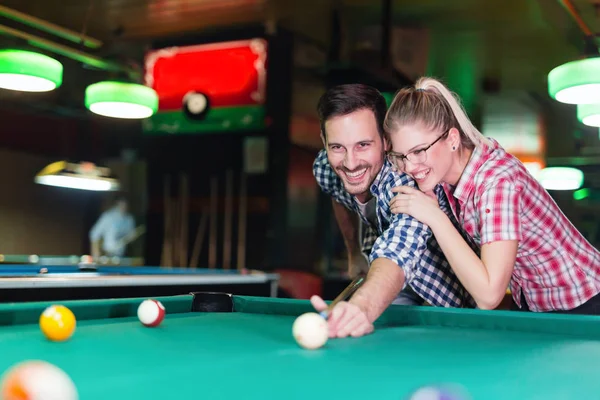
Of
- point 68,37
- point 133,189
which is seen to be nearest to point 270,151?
point 68,37

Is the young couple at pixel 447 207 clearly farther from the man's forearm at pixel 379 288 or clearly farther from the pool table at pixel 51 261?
the pool table at pixel 51 261

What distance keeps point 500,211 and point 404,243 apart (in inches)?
12.1

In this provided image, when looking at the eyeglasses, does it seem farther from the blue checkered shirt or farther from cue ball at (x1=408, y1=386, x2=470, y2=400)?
cue ball at (x1=408, y1=386, x2=470, y2=400)

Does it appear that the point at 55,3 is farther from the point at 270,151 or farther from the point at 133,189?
the point at 133,189

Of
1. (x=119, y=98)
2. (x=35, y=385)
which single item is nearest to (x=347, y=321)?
(x=35, y=385)

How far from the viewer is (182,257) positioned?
23.8 feet

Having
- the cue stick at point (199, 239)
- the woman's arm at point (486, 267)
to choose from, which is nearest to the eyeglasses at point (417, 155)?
the woman's arm at point (486, 267)

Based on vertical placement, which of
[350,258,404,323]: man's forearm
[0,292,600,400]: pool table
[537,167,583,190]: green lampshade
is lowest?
[0,292,600,400]: pool table

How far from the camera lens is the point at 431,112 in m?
2.04

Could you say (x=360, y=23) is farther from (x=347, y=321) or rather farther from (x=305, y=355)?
(x=305, y=355)

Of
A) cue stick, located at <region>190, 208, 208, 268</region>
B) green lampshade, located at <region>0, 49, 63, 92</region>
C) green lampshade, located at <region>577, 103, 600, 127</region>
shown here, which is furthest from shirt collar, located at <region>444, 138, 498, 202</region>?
cue stick, located at <region>190, 208, 208, 268</region>

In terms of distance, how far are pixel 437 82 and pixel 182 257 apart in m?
5.48

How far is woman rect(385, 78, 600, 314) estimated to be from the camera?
189 centimetres

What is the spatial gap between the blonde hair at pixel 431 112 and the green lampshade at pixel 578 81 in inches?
66.2
